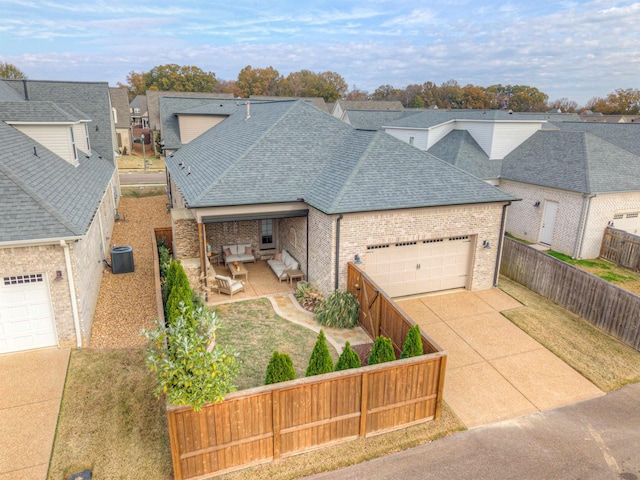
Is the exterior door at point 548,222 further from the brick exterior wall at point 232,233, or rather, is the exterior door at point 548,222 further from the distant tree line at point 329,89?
the distant tree line at point 329,89

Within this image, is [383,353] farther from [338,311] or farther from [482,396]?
[338,311]

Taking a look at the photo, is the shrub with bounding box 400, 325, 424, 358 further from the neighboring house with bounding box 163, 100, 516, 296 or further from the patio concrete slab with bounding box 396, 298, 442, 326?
the neighboring house with bounding box 163, 100, 516, 296

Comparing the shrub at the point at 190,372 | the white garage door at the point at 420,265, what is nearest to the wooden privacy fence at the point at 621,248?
the white garage door at the point at 420,265

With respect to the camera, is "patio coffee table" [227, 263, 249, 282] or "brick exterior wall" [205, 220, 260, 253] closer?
"patio coffee table" [227, 263, 249, 282]

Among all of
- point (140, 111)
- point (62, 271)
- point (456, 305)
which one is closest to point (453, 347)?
point (456, 305)

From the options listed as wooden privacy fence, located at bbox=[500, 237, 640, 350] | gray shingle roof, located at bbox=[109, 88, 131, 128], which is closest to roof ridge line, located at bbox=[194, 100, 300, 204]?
wooden privacy fence, located at bbox=[500, 237, 640, 350]

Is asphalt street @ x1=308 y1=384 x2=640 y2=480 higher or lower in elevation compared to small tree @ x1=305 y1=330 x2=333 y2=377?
lower
